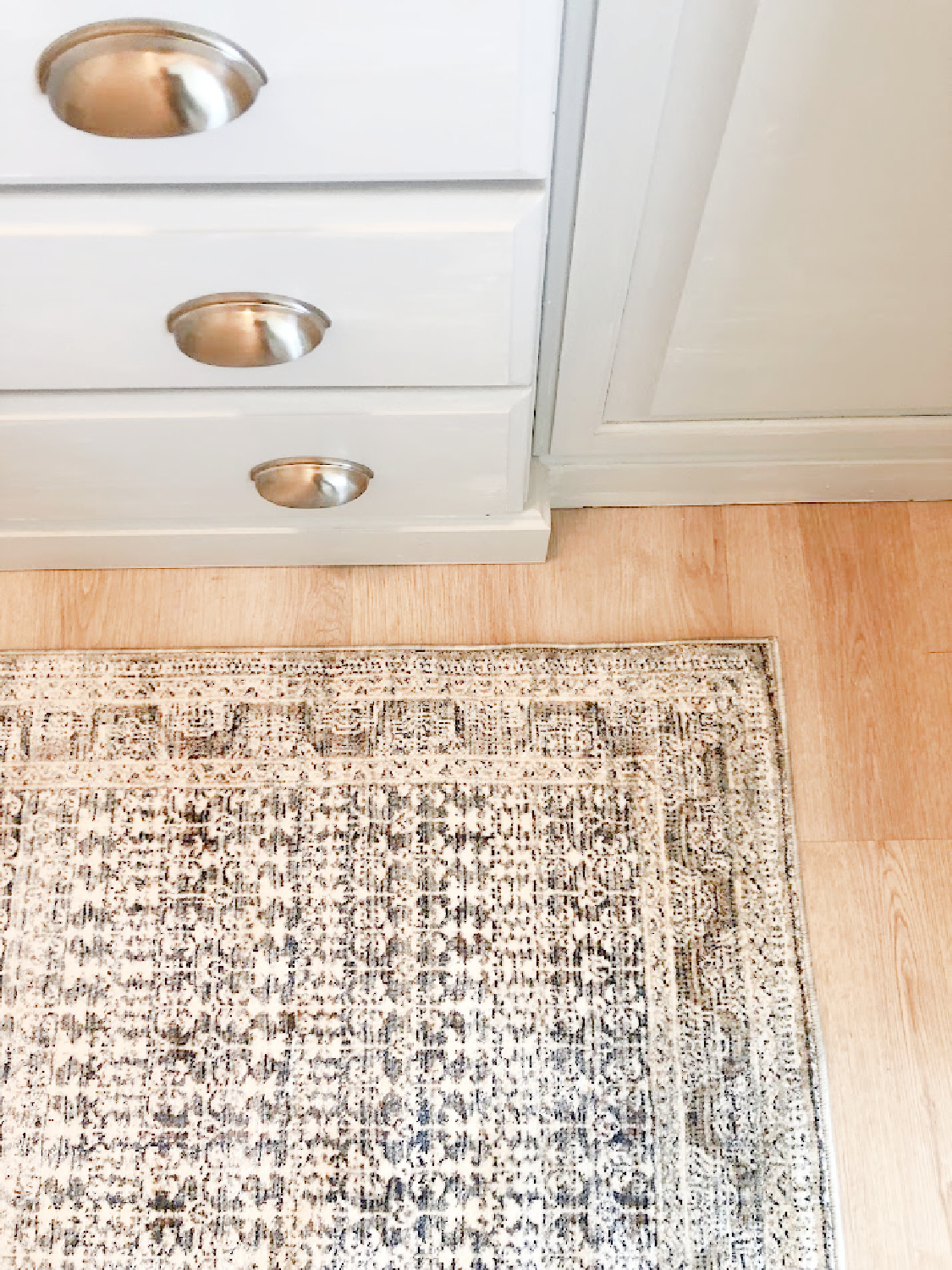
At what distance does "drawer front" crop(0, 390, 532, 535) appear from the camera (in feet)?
2.73

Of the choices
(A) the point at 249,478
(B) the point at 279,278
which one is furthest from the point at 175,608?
(B) the point at 279,278

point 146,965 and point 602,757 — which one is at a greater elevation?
point 602,757

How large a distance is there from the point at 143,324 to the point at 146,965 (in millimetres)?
604

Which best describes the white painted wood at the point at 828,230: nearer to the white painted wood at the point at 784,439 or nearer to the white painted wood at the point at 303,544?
the white painted wood at the point at 784,439

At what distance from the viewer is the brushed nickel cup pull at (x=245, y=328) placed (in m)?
0.68

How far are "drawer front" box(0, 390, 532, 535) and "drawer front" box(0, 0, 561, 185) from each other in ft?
0.78

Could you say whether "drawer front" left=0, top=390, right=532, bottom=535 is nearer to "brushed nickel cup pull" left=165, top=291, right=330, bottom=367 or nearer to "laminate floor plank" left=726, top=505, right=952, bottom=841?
"brushed nickel cup pull" left=165, top=291, right=330, bottom=367

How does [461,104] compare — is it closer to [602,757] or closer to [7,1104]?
[602,757]

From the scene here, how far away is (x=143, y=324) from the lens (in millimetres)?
720

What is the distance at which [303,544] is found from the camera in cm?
111

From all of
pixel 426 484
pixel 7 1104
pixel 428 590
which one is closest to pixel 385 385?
pixel 426 484

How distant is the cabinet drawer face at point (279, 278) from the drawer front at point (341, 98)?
3 cm

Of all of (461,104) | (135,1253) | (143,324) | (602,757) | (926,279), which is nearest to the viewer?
(461,104)

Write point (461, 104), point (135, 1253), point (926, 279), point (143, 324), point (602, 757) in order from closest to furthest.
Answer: point (461, 104) → point (143, 324) → point (926, 279) → point (135, 1253) → point (602, 757)
